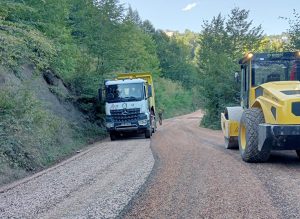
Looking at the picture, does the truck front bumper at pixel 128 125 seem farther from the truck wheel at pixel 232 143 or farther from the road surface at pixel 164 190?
the road surface at pixel 164 190

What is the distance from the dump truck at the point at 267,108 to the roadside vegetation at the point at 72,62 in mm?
5773

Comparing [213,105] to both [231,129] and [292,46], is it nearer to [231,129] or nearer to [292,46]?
[292,46]

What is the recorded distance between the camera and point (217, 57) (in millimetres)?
30234

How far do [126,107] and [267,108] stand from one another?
11322 millimetres

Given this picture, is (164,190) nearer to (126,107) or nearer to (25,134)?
(25,134)

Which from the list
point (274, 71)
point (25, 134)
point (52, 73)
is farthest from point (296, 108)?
point (52, 73)

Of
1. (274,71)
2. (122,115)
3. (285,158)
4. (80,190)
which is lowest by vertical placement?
(285,158)

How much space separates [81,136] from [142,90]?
148 inches

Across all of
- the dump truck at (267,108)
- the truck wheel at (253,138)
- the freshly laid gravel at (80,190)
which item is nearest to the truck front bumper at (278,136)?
the dump truck at (267,108)

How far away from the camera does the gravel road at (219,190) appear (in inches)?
230

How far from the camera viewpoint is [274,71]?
443 inches

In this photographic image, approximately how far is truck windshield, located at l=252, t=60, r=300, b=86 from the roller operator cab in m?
9.44

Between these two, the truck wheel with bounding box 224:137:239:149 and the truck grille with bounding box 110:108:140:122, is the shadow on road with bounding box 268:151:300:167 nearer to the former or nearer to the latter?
the truck wheel with bounding box 224:137:239:149

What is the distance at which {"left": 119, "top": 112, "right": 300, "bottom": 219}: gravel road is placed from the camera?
230 inches
